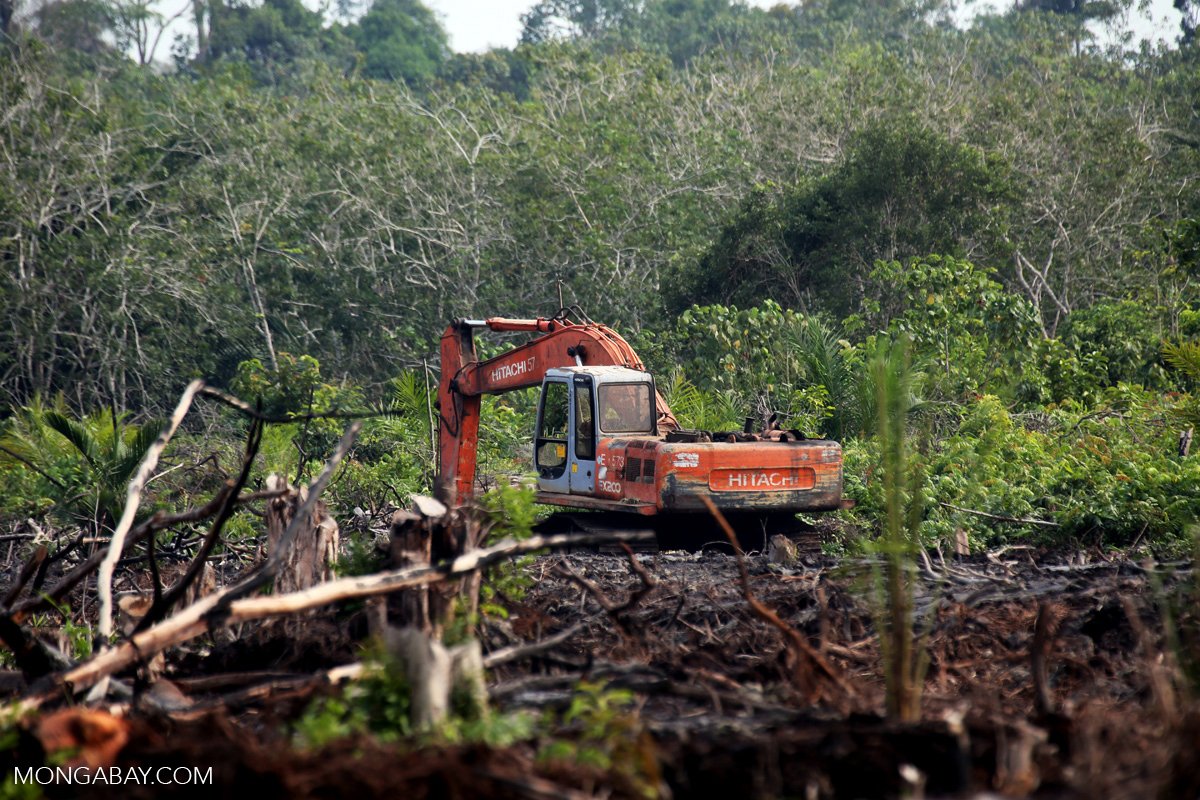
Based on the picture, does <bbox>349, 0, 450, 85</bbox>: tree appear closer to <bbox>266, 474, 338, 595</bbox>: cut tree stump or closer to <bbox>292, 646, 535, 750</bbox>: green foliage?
<bbox>266, 474, 338, 595</bbox>: cut tree stump

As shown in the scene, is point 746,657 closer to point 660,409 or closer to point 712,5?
point 660,409

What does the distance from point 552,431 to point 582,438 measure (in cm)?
73

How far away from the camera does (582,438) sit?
455 inches

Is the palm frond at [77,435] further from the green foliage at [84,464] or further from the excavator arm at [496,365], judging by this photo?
the excavator arm at [496,365]

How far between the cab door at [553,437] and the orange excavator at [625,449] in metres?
0.01

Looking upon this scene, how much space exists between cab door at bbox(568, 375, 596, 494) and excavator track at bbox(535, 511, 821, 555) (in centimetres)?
46

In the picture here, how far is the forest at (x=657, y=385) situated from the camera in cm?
369

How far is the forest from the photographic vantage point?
3689 mm

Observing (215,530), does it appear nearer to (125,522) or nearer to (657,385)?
(125,522)

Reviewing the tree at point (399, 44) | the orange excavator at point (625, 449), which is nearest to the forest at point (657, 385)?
the orange excavator at point (625, 449)

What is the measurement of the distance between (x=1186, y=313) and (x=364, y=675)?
50.6 feet

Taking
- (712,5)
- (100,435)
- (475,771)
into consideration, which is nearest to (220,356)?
(100,435)

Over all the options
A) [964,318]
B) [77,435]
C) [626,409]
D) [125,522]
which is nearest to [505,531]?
[125,522]

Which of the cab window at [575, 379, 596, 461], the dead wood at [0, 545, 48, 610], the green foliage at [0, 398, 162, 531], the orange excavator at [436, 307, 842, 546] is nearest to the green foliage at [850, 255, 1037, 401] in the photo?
the orange excavator at [436, 307, 842, 546]
